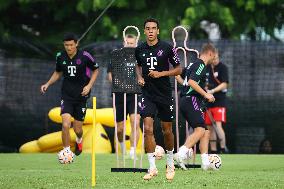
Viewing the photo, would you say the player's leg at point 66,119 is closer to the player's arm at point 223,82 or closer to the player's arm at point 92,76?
the player's arm at point 92,76

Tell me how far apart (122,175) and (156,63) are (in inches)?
64.4

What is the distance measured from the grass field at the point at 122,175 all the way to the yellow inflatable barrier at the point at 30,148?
10.0 ft

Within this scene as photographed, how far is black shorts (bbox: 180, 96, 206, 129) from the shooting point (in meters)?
16.1

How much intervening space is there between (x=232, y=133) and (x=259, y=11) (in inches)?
265

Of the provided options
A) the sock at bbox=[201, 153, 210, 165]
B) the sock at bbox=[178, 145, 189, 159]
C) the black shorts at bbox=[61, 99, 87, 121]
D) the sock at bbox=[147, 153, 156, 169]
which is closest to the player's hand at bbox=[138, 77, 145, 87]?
the sock at bbox=[147, 153, 156, 169]

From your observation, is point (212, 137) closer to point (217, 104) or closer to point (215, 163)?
point (217, 104)

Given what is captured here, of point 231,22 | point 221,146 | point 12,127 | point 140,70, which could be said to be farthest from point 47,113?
point 140,70

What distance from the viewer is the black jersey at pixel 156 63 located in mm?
14055

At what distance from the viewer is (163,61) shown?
14062 millimetres

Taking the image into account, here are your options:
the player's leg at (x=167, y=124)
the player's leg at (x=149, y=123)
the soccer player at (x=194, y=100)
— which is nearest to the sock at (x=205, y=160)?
the soccer player at (x=194, y=100)

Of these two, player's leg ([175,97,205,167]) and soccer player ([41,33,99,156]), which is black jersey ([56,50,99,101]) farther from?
player's leg ([175,97,205,167])

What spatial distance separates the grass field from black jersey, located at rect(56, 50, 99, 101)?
1.14 m

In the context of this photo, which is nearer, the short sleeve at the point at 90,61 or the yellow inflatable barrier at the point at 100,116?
the short sleeve at the point at 90,61

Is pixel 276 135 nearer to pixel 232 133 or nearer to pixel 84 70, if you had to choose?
pixel 232 133
